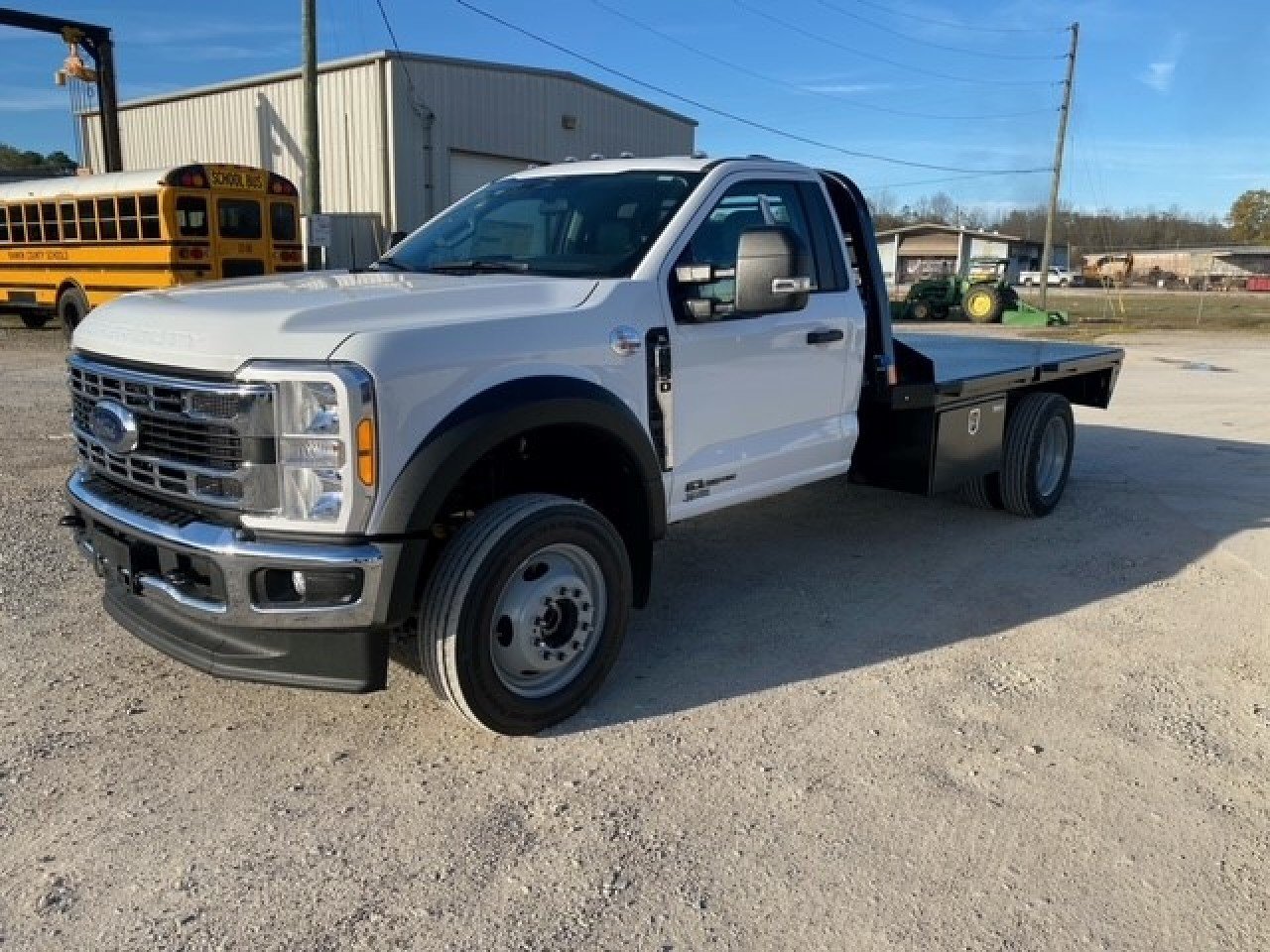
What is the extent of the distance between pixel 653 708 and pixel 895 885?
1.28 meters

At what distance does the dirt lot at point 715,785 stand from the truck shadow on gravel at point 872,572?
33mm

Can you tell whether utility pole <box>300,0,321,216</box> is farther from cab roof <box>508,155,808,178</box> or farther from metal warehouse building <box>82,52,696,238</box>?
cab roof <box>508,155,808,178</box>

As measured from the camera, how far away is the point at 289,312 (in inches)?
128

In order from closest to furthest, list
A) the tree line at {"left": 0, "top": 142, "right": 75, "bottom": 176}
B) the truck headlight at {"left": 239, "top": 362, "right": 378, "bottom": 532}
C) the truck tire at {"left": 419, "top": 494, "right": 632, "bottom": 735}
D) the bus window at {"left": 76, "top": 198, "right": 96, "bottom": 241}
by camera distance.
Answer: the truck headlight at {"left": 239, "top": 362, "right": 378, "bottom": 532}
the truck tire at {"left": 419, "top": 494, "right": 632, "bottom": 735}
the bus window at {"left": 76, "top": 198, "right": 96, "bottom": 241}
the tree line at {"left": 0, "top": 142, "right": 75, "bottom": 176}

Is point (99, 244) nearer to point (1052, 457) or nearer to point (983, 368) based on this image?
point (983, 368)

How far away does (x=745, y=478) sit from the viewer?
464 centimetres

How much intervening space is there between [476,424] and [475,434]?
3 centimetres

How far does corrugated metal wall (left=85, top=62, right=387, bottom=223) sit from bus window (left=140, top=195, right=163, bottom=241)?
8489mm

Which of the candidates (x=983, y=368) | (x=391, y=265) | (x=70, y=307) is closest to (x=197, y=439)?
(x=391, y=265)

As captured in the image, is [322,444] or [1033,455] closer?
[322,444]

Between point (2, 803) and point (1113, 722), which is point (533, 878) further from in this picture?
point (1113, 722)

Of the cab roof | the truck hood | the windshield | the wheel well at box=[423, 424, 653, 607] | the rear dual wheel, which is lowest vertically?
the rear dual wheel

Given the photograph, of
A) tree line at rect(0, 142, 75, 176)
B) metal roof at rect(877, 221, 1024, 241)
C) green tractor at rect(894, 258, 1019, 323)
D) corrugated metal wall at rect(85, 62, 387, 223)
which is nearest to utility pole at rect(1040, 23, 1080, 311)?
green tractor at rect(894, 258, 1019, 323)

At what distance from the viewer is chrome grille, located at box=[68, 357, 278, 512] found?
10.2ft
